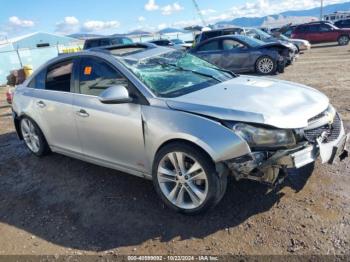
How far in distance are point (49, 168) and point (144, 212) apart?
7.04 feet

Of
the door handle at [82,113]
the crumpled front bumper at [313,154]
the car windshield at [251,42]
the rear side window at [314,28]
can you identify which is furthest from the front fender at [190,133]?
the rear side window at [314,28]

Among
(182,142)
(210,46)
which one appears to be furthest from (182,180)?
(210,46)

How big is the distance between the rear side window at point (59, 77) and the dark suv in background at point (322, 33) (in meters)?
23.6

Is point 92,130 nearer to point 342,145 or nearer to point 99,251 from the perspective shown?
point 99,251

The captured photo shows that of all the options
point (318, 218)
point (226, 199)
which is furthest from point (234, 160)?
point (318, 218)

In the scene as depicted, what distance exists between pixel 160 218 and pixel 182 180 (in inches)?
18.2

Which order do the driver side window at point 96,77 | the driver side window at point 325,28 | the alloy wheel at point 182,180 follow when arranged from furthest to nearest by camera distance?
the driver side window at point 325,28
the driver side window at point 96,77
the alloy wheel at point 182,180

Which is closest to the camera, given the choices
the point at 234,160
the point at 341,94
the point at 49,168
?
the point at 234,160

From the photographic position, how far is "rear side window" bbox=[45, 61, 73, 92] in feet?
15.3

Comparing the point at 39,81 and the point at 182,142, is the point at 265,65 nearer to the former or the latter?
the point at 39,81

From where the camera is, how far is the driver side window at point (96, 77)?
4.05 m

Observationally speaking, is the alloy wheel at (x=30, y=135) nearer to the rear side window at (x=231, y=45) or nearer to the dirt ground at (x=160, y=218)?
the dirt ground at (x=160, y=218)

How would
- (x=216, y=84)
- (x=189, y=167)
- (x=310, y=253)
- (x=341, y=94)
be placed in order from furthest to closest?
1. (x=341, y=94)
2. (x=216, y=84)
3. (x=189, y=167)
4. (x=310, y=253)

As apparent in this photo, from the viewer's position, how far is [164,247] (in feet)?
10.5
